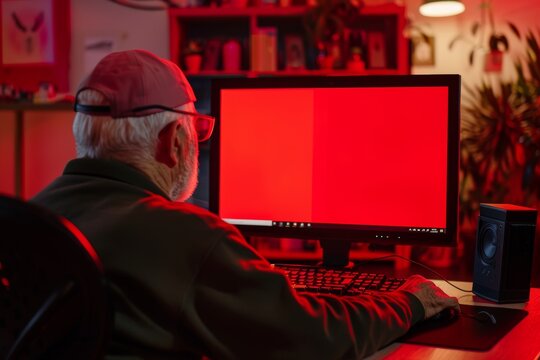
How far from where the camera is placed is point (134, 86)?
3.09ft

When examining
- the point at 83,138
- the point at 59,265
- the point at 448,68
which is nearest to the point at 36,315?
the point at 59,265

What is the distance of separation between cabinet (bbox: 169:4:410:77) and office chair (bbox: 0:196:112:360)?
361 cm

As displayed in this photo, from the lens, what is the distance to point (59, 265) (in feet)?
2.27

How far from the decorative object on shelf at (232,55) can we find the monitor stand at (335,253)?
10.1ft

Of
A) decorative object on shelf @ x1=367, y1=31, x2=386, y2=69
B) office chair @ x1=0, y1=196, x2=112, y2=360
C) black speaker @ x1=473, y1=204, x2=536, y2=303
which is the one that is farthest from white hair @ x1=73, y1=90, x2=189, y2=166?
decorative object on shelf @ x1=367, y1=31, x2=386, y2=69

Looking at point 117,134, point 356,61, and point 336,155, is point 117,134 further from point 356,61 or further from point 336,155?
point 356,61

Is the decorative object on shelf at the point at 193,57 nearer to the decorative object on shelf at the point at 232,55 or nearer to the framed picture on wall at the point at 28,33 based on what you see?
the decorative object on shelf at the point at 232,55

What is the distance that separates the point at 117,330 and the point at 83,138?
31cm

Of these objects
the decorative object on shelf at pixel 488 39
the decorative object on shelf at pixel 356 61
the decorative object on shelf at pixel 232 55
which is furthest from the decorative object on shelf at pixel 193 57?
the decorative object on shelf at pixel 488 39

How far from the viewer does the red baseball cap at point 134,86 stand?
0.94 meters

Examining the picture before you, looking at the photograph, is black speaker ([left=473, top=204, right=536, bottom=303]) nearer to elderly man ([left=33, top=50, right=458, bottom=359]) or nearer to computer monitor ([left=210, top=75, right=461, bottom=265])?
computer monitor ([left=210, top=75, right=461, bottom=265])

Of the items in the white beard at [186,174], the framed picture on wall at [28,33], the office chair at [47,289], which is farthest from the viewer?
the framed picture on wall at [28,33]

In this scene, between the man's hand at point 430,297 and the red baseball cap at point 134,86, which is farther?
the man's hand at point 430,297

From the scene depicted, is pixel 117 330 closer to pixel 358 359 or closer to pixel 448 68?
pixel 358 359
